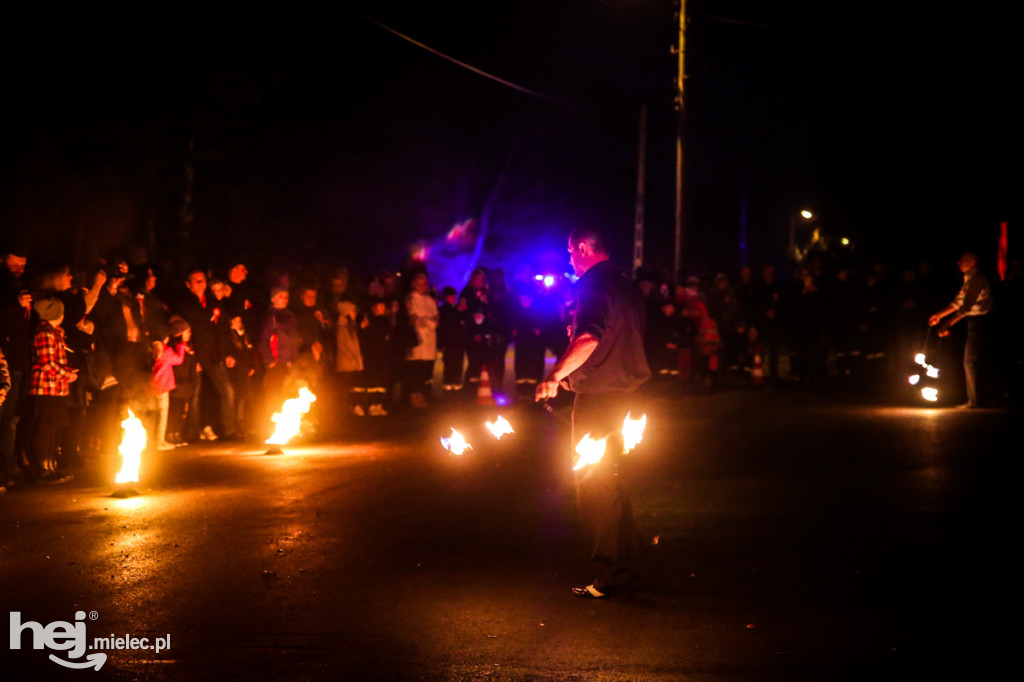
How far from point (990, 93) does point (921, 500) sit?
20.6 m

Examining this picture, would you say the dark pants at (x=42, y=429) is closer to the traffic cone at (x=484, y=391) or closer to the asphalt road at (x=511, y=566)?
the asphalt road at (x=511, y=566)

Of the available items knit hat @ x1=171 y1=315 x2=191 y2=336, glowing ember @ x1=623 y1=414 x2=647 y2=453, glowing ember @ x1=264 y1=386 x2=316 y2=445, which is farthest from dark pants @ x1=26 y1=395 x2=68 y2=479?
glowing ember @ x1=623 y1=414 x2=647 y2=453

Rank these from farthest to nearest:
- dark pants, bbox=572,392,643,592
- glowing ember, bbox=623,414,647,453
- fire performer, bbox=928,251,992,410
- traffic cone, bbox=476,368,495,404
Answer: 1. traffic cone, bbox=476,368,495,404
2. fire performer, bbox=928,251,992,410
3. glowing ember, bbox=623,414,647,453
4. dark pants, bbox=572,392,643,592

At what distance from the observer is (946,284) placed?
21.1 meters

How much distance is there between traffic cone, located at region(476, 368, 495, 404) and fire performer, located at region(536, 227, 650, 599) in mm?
11062

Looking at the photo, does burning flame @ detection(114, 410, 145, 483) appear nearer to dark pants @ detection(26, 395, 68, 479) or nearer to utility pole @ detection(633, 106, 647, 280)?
dark pants @ detection(26, 395, 68, 479)

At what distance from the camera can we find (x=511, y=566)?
297 inches

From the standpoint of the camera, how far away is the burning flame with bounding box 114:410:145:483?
1002cm

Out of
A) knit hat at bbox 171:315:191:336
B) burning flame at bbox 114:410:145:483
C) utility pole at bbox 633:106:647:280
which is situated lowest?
burning flame at bbox 114:410:145:483

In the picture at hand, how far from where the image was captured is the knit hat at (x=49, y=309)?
1084 centimetres

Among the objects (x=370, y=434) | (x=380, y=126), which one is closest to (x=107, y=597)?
(x=370, y=434)

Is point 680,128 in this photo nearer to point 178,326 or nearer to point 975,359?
point 975,359

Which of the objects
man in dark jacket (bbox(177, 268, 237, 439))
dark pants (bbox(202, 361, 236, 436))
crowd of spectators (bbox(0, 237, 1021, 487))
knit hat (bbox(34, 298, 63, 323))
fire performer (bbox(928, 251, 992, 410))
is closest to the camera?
knit hat (bbox(34, 298, 63, 323))

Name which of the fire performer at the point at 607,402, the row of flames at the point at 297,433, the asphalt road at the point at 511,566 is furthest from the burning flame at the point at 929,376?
the fire performer at the point at 607,402
